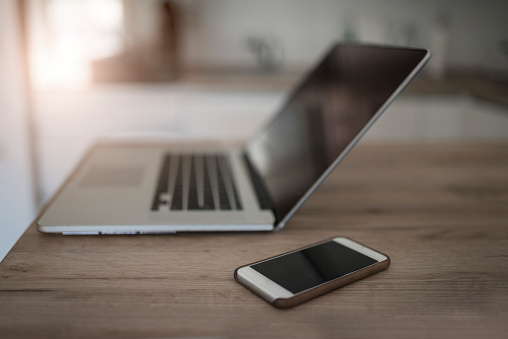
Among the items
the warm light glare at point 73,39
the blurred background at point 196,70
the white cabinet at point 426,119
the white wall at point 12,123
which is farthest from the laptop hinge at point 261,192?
the warm light glare at point 73,39

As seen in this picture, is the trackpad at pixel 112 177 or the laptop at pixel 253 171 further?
the trackpad at pixel 112 177

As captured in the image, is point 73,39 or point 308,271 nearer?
point 308,271

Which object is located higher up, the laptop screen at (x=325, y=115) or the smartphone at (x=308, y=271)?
the laptop screen at (x=325, y=115)

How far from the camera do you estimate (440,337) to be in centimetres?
44

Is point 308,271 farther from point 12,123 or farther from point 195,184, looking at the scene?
point 12,123

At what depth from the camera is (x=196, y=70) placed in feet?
9.84

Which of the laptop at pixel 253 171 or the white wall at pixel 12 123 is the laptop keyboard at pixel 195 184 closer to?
the laptop at pixel 253 171

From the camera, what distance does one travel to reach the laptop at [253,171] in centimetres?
66

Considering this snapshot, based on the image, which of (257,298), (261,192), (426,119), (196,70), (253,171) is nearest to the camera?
(257,298)

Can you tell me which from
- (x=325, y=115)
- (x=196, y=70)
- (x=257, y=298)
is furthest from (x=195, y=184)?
(x=196, y=70)

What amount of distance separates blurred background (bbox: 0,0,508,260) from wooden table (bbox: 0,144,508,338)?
1515 millimetres

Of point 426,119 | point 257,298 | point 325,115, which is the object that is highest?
point 325,115

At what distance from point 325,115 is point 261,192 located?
17cm

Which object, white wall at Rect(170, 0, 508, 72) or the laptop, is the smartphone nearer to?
the laptop
